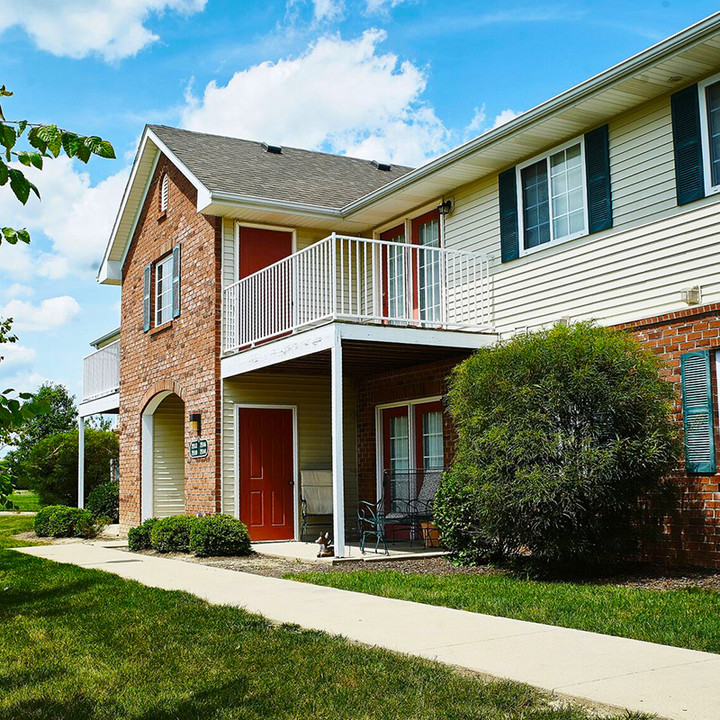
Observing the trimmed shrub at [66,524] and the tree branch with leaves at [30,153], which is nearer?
the tree branch with leaves at [30,153]

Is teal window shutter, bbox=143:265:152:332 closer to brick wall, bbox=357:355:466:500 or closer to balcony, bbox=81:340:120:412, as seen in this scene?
balcony, bbox=81:340:120:412

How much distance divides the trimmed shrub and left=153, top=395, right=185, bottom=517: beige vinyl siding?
1.45 m

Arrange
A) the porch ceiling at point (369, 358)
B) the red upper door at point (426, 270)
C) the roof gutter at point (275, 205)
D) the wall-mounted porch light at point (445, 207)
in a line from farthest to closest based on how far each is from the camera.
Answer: the roof gutter at point (275, 205), the red upper door at point (426, 270), the wall-mounted porch light at point (445, 207), the porch ceiling at point (369, 358)

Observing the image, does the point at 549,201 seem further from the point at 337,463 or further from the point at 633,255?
the point at 337,463

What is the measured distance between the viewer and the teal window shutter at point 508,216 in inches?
480

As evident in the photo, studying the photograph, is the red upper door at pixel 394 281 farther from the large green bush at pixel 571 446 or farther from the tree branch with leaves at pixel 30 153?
the tree branch with leaves at pixel 30 153

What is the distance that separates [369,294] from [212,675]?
10.9 m

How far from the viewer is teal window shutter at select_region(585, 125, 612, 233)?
10.7m

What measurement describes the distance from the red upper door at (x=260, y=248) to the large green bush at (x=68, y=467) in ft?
35.8

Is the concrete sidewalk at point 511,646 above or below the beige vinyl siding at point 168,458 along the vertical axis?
below

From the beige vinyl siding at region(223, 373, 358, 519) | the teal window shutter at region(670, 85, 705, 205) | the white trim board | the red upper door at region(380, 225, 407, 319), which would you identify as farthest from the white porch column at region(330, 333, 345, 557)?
the teal window shutter at region(670, 85, 705, 205)

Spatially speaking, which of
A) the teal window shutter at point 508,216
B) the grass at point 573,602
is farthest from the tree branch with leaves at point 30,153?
the teal window shutter at point 508,216

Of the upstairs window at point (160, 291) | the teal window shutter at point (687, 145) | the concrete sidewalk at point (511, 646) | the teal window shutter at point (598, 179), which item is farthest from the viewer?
the upstairs window at point (160, 291)

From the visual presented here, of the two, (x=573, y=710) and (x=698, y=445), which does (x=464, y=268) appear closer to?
(x=698, y=445)
